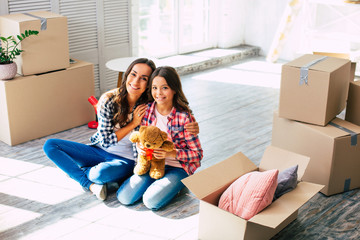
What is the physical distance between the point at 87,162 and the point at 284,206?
47.4 inches

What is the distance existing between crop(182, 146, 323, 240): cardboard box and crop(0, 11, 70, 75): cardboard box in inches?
66.0

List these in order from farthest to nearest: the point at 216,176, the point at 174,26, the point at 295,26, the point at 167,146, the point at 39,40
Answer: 1. the point at 295,26
2. the point at 174,26
3. the point at 39,40
4. the point at 167,146
5. the point at 216,176

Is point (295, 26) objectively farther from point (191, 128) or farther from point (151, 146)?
point (151, 146)

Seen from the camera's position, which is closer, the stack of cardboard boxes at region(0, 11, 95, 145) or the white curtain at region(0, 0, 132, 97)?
the stack of cardboard boxes at region(0, 11, 95, 145)

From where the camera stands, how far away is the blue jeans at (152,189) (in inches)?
99.7

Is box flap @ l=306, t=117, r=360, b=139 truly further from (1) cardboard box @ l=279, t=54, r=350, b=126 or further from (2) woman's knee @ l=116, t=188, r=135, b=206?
(2) woman's knee @ l=116, t=188, r=135, b=206

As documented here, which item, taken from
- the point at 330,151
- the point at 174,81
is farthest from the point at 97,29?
the point at 330,151

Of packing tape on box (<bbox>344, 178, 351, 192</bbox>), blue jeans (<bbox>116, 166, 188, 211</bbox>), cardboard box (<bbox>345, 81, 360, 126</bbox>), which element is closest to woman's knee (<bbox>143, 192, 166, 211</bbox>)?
blue jeans (<bbox>116, 166, 188, 211</bbox>)

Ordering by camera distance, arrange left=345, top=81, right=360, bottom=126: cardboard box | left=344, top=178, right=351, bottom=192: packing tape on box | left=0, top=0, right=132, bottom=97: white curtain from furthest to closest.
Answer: left=0, top=0, right=132, bottom=97: white curtain < left=345, top=81, right=360, bottom=126: cardboard box < left=344, top=178, right=351, bottom=192: packing tape on box

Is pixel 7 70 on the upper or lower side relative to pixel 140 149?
upper

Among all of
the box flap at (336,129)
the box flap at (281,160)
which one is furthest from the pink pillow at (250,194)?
the box flap at (336,129)

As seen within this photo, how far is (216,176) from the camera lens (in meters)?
2.36

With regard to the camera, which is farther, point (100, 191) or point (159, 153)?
point (100, 191)

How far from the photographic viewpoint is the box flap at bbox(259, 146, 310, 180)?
245 centimetres
